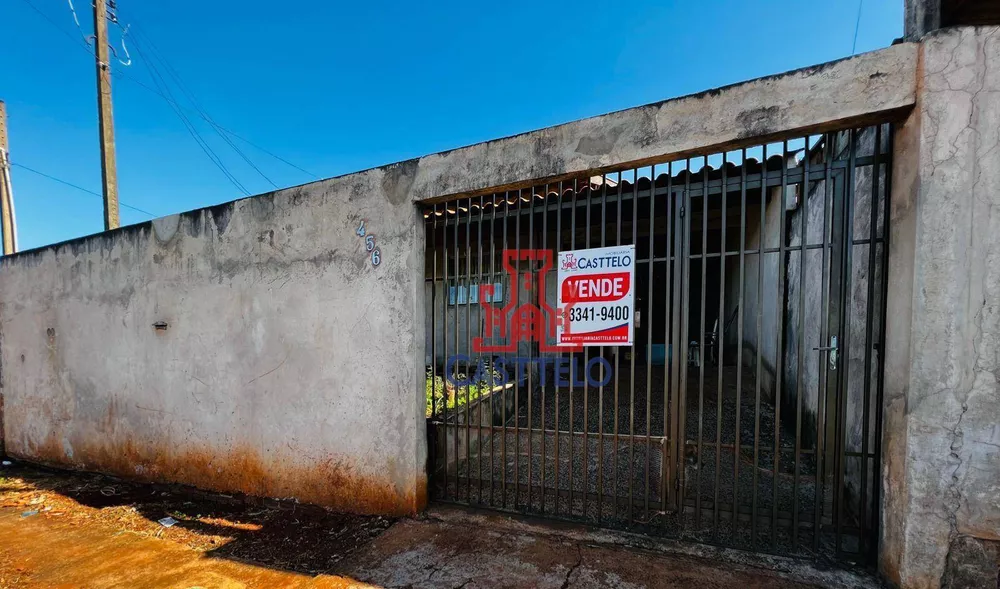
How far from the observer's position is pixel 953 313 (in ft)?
6.24

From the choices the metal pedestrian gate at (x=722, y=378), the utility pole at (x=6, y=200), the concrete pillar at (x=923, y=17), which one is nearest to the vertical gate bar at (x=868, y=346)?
the metal pedestrian gate at (x=722, y=378)

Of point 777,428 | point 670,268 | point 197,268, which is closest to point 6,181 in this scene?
point 197,268

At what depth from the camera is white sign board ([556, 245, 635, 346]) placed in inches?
105

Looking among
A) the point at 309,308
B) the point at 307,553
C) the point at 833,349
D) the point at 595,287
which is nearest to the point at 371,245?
the point at 309,308

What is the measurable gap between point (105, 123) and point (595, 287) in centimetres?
836

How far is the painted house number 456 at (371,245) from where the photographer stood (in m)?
3.12

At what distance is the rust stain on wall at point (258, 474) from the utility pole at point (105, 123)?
12.1 ft

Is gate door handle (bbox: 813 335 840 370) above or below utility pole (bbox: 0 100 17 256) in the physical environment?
below

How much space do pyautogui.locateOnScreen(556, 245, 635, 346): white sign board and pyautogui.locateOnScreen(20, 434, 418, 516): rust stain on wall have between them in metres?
1.70

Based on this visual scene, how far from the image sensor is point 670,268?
258 centimetres

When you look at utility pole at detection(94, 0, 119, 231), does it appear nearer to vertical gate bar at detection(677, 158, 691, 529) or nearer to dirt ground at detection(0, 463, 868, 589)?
dirt ground at detection(0, 463, 868, 589)

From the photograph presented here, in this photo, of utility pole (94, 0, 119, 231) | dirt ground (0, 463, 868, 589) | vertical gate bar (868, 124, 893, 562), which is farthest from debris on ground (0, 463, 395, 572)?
utility pole (94, 0, 119, 231)

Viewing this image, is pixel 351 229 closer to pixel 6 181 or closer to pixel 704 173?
pixel 704 173

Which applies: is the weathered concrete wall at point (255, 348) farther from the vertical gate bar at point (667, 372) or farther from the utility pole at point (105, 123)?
the utility pole at point (105, 123)
